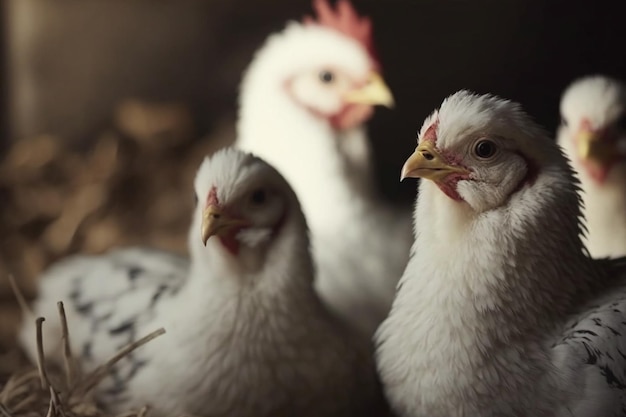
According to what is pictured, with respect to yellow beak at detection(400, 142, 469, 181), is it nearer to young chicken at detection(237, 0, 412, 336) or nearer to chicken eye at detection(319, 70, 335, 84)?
young chicken at detection(237, 0, 412, 336)

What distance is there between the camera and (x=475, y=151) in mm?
959

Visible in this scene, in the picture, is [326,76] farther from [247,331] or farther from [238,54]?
[247,331]

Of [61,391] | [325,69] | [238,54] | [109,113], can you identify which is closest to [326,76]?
[325,69]

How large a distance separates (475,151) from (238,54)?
0.96m

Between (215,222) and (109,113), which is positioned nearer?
(215,222)

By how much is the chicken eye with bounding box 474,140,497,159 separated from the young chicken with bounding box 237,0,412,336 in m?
0.43

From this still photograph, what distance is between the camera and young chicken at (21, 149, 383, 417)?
1.15m

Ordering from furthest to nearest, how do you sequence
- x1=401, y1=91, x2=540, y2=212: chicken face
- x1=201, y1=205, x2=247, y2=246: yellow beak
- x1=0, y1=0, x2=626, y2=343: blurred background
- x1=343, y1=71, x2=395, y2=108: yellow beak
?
x1=0, y1=0, x2=626, y2=343: blurred background
x1=343, y1=71, x2=395, y2=108: yellow beak
x1=201, y1=205, x2=247, y2=246: yellow beak
x1=401, y1=91, x2=540, y2=212: chicken face

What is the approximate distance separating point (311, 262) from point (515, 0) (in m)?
0.49

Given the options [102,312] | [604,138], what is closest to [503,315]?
[604,138]

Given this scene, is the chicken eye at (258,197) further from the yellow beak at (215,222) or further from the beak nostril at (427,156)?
the beak nostril at (427,156)

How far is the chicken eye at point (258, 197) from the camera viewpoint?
3.81ft

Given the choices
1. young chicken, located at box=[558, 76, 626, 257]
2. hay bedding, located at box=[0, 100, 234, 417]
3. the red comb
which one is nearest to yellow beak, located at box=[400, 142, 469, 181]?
young chicken, located at box=[558, 76, 626, 257]

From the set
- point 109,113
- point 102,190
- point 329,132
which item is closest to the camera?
point 329,132
